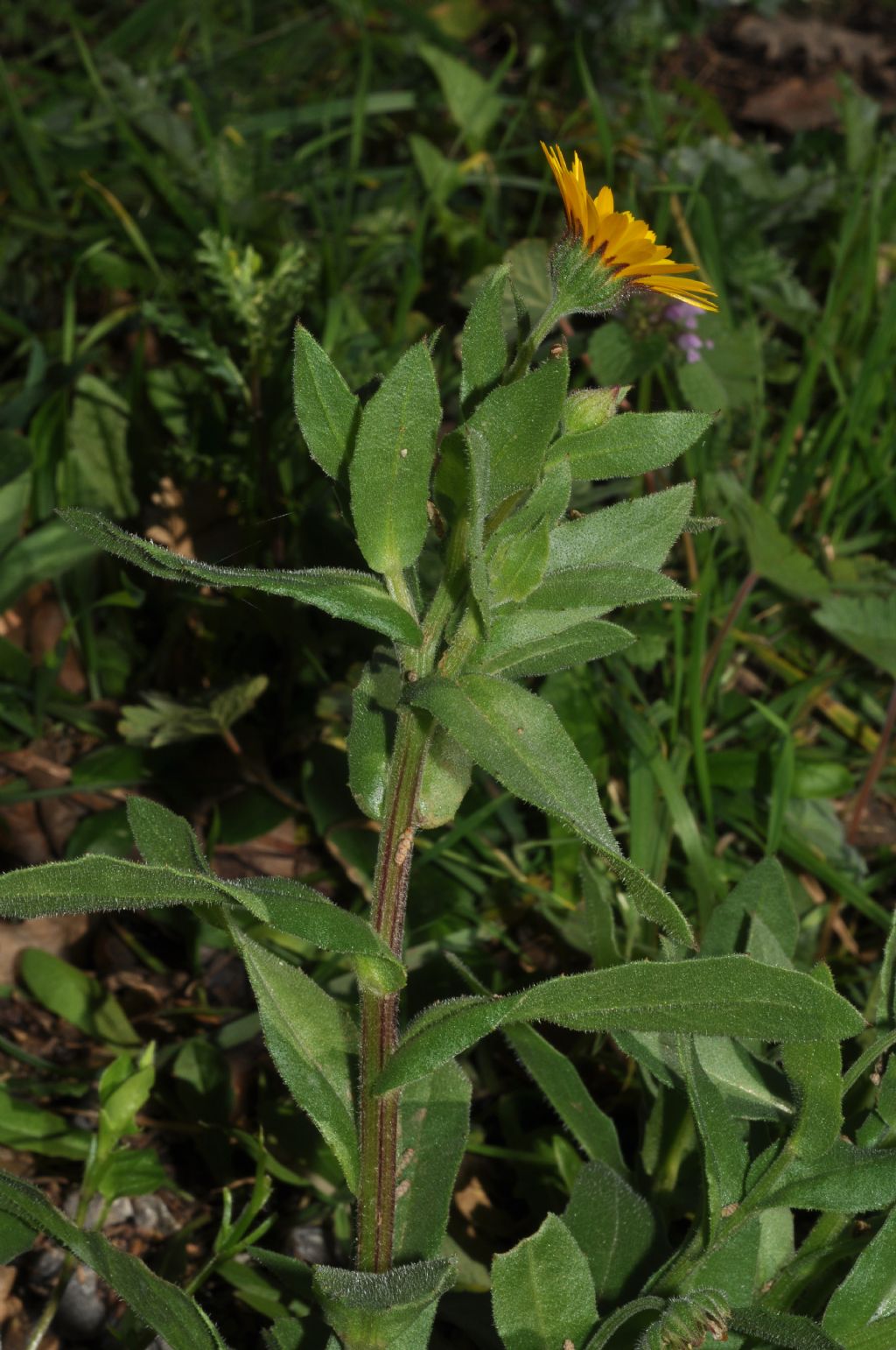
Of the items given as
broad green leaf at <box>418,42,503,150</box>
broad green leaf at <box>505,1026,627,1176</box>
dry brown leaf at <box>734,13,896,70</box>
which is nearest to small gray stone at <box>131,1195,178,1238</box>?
broad green leaf at <box>505,1026,627,1176</box>

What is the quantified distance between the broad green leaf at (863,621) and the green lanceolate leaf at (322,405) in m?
1.50

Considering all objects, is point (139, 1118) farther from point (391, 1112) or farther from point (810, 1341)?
point (810, 1341)

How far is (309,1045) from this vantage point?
1628 mm

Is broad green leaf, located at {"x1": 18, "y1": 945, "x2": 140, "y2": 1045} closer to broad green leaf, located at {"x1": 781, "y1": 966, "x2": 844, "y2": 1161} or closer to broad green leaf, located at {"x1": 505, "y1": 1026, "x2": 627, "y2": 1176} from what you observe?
broad green leaf, located at {"x1": 505, "y1": 1026, "x2": 627, "y2": 1176}

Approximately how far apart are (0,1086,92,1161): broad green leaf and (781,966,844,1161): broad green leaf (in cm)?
111

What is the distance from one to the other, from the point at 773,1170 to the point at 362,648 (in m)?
1.50

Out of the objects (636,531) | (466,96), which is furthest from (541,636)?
(466,96)

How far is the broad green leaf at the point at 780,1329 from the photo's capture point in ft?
4.72

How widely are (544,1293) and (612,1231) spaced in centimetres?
18

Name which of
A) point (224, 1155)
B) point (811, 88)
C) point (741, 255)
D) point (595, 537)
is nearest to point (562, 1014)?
point (595, 537)

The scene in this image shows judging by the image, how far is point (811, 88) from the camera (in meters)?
5.12

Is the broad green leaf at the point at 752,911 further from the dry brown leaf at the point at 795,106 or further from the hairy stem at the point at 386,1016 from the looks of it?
the dry brown leaf at the point at 795,106

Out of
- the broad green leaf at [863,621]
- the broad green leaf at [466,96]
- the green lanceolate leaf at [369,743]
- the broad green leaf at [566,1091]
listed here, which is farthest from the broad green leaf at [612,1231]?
the broad green leaf at [466,96]

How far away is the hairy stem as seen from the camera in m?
1.52
